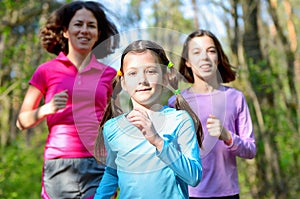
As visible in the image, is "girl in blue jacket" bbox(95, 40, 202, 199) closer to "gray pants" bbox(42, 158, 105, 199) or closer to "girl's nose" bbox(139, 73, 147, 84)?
"girl's nose" bbox(139, 73, 147, 84)

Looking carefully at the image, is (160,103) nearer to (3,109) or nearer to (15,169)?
(15,169)

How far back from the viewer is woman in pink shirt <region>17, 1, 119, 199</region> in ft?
8.98

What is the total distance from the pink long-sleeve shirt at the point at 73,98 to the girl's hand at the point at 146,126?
70 centimetres

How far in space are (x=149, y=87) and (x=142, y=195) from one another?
0.43m

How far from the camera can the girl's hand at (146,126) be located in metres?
1.84

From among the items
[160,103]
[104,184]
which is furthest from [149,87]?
[104,184]

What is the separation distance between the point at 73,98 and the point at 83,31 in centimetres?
57

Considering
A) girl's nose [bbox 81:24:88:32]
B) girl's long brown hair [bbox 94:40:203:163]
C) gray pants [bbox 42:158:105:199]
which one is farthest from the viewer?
girl's nose [bbox 81:24:88:32]

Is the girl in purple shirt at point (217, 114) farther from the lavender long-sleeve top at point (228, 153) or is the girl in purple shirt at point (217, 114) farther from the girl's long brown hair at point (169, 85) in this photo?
the girl's long brown hair at point (169, 85)

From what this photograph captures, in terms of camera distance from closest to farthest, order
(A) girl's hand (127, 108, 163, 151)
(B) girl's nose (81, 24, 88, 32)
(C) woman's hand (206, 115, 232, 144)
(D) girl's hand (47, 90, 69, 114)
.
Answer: (A) girl's hand (127, 108, 163, 151) < (C) woman's hand (206, 115, 232, 144) < (D) girl's hand (47, 90, 69, 114) < (B) girl's nose (81, 24, 88, 32)

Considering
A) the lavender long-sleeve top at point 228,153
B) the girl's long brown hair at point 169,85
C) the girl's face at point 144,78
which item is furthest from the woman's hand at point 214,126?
the girl's face at point 144,78

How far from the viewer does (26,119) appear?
299 cm

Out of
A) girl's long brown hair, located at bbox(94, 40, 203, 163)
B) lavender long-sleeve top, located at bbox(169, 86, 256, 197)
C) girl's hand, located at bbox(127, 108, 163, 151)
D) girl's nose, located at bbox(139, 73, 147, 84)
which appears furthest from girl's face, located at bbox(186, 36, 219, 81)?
girl's hand, located at bbox(127, 108, 163, 151)

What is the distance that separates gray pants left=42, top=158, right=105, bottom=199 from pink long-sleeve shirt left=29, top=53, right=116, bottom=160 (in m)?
0.04
